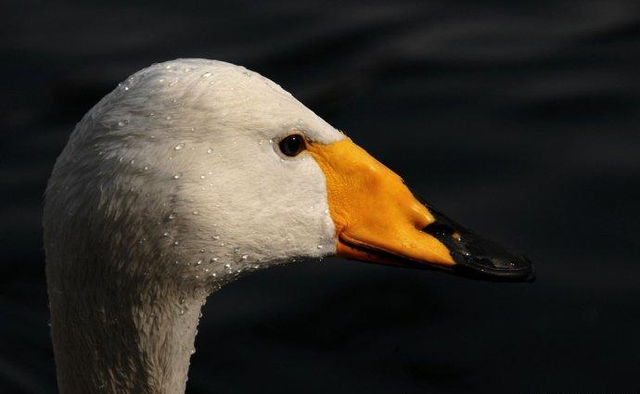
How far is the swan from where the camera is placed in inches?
126

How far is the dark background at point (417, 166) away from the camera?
5.26 m

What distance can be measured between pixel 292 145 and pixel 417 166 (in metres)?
2.60

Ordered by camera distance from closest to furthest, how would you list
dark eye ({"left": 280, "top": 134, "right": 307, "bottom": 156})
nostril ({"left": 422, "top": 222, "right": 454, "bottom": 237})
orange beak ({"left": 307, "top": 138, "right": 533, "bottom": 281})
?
dark eye ({"left": 280, "top": 134, "right": 307, "bottom": 156}), orange beak ({"left": 307, "top": 138, "right": 533, "bottom": 281}), nostril ({"left": 422, "top": 222, "right": 454, "bottom": 237})

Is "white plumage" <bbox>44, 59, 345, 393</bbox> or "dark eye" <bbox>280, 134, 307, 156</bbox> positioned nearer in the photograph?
"white plumage" <bbox>44, 59, 345, 393</bbox>

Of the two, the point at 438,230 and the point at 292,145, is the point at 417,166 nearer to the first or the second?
the point at 438,230

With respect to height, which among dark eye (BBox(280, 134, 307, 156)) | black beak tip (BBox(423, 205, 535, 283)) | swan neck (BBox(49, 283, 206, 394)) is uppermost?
dark eye (BBox(280, 134, 307, 156))

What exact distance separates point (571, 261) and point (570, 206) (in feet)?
1.34

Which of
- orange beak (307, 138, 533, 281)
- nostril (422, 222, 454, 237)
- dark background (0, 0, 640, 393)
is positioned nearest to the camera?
orange beak (307, 138, 533, 281)

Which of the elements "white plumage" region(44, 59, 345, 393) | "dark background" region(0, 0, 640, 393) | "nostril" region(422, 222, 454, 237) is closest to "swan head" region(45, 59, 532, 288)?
"white plumage" region(44, 59, 345, 393)

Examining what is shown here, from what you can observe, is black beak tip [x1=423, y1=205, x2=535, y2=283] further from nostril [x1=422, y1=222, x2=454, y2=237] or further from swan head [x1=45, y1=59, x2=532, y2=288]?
swan head [x1=45, y1=59, x2=532, y2=288]

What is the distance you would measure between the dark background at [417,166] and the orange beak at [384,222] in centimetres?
144

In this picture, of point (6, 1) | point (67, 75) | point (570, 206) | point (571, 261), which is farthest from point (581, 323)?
point (6, 1)

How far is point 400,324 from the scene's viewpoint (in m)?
5.40

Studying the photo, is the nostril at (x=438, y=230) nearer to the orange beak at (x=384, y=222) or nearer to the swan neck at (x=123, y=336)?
the orange beak at (x=384, y=222)
